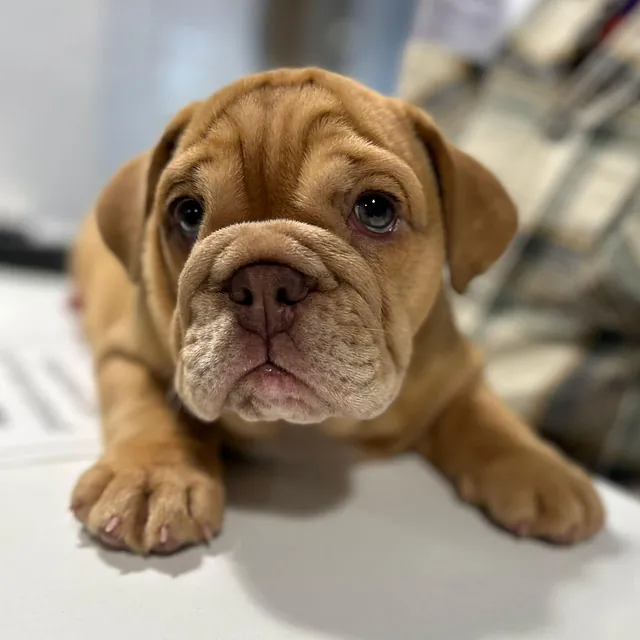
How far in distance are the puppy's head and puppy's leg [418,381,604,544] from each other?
25 cm

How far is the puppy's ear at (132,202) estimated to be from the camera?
1171mm

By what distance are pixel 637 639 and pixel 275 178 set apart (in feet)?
2.46

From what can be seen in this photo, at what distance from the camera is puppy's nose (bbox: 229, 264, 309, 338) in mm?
881

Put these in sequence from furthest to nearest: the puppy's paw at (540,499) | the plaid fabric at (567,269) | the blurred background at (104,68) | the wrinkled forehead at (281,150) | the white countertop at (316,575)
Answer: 1. the blurred background at (104,68)
2. the plaid fabric at (567,269)
3. the puppy's paw at (540,499)
4. the wrinkled forehead at (281,150)
5. the white countertop at (316,575)

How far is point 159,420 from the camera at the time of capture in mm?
1141

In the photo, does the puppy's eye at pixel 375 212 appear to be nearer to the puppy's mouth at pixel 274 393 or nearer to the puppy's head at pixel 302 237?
the puppy's head at pixel 302 237

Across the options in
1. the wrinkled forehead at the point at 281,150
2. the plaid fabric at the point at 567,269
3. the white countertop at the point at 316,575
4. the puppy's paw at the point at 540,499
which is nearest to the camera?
the white countertop at the point at 316,575

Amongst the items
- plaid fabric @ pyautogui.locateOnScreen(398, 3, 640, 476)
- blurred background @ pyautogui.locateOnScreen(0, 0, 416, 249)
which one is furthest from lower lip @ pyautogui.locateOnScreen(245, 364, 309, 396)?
blurred background @ pyautogui.locateOnScreen(0, 0, 416, 249)

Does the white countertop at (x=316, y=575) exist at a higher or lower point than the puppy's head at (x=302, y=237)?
lower

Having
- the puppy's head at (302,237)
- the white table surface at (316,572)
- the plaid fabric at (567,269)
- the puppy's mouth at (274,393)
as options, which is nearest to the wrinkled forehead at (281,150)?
the puppy's head at (302,237)

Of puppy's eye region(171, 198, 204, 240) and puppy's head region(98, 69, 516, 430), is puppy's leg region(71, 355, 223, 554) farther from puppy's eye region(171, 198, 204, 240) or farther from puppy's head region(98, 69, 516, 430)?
puppy's eye region(171, 198, 204, 240)

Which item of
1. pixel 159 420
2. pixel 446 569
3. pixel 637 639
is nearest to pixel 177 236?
pixel 159 420

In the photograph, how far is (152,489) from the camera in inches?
37.9

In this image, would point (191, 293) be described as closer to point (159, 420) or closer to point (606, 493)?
point (159, 420)
